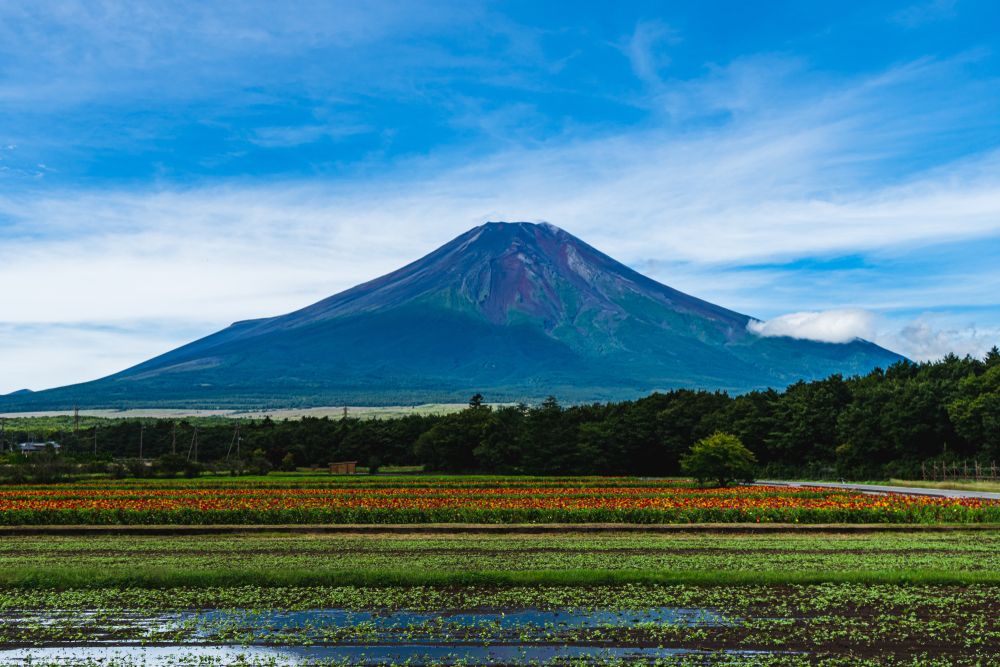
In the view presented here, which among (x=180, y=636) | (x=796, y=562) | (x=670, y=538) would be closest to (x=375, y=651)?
(x=180, y=636)

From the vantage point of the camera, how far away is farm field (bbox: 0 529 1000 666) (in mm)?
10734

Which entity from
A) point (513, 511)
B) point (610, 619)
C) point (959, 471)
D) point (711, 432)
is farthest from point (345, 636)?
point (711, 432)

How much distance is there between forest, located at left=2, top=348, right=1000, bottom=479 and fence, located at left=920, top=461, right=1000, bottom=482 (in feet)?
2.95

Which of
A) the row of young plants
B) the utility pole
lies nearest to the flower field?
the row of young plants

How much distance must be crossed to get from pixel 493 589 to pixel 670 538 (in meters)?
8.93

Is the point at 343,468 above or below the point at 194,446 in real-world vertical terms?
below

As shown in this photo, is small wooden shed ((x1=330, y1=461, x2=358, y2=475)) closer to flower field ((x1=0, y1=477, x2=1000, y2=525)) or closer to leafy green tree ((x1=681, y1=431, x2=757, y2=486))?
leafy green tree ((x1=681, y1=431, x2=757, y2=486))

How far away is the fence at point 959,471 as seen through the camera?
4578 centimetres

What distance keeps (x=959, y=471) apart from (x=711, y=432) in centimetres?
1835

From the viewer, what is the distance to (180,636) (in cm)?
1167

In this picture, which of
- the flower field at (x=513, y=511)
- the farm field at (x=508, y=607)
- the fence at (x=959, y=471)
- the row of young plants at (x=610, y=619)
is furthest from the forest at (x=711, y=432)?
the row of young plants at (x=610, y=619)

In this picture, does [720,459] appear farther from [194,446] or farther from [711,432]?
[194,446]

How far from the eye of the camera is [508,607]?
13.1 metres

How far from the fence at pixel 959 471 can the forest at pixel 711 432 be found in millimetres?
900
